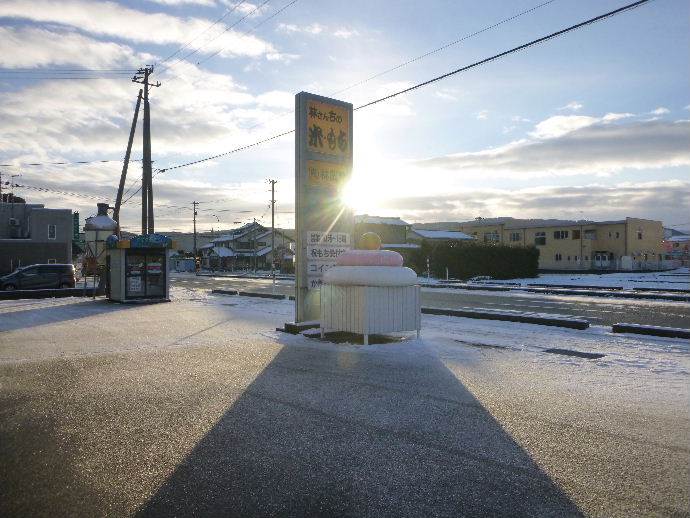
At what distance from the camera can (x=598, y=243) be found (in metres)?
66.6

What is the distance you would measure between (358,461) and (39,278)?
33.7m

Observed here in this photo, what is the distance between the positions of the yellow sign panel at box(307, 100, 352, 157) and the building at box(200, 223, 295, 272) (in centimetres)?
6699

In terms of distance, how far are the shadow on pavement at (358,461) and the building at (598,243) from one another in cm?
5993

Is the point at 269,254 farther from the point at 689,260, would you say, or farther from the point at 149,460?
the point at 149,460

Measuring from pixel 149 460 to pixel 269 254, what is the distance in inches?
3205

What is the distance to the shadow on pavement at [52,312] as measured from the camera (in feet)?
49.9

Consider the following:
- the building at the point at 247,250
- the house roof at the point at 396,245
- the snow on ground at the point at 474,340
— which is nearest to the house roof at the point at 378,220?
the house roof at the point at 396,245

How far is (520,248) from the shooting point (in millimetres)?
44969

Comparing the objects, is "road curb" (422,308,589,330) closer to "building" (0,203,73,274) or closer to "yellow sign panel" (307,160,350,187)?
"yellow sign panel" (307,160,350,187)

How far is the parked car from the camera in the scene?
31156 millimetres

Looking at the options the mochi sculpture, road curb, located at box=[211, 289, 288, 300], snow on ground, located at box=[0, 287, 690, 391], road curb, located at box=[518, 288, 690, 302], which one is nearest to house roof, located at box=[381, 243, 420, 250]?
road curb, located at box=[518, 288, 690, 302]

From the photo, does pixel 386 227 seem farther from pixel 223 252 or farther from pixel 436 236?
pixel 223 252

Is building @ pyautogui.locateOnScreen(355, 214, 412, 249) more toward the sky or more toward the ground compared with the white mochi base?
more toward the sky


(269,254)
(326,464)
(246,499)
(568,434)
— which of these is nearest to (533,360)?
(568,434)
